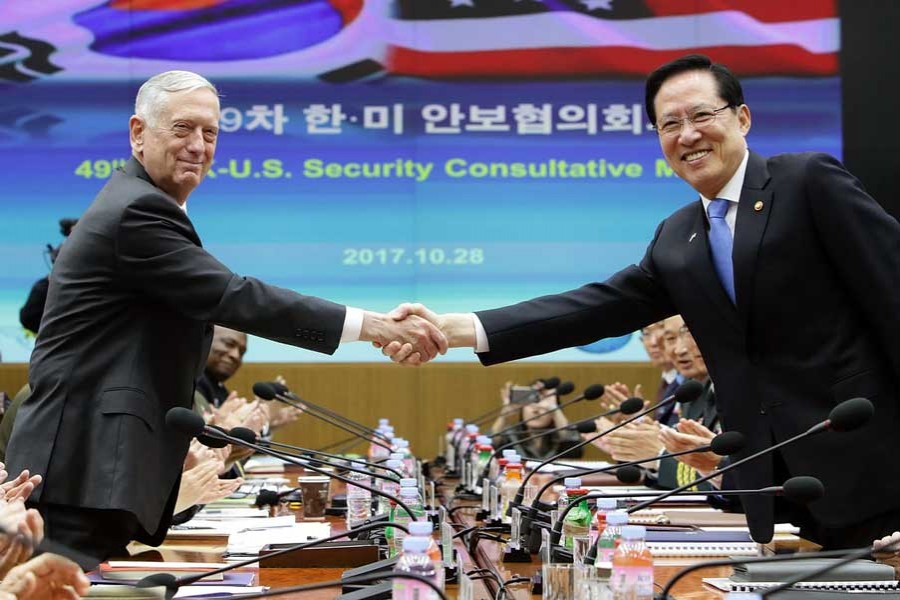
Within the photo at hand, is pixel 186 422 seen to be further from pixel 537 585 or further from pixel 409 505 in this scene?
pixel 537 585

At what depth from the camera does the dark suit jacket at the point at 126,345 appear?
8.18ft

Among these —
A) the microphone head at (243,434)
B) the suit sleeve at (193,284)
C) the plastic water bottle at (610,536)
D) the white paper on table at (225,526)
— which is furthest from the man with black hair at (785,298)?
the white paper on table at (225,526)

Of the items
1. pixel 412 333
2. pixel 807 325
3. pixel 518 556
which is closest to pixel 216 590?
pixel 518 556

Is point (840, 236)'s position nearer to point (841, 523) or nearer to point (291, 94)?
point (841, 523)

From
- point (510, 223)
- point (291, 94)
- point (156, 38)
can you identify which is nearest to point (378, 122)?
point (291, 94)

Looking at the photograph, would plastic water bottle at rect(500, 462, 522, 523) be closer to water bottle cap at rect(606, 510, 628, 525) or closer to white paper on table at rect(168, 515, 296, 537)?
white paper on table at rect(168, 515, 296, 537)

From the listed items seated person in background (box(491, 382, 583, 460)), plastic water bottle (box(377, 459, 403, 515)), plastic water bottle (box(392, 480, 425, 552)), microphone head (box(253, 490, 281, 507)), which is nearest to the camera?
plastic water bottle (box(392, 480, 425, 552))

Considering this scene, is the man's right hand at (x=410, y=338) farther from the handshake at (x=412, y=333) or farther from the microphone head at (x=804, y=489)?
the microphone head at (x=804, y=489)

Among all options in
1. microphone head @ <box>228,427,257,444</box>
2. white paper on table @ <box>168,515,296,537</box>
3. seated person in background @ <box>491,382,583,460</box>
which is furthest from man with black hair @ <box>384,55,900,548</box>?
seated person in background @ <box>491,382,583,460</box>

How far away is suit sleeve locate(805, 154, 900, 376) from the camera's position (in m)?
2.31

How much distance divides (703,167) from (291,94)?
4.61m

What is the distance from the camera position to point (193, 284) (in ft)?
8.77

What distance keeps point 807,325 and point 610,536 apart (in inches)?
31.1

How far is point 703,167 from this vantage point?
256 cm
